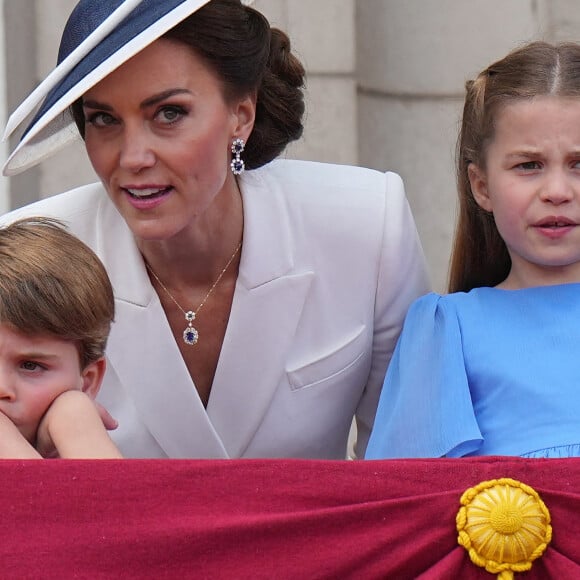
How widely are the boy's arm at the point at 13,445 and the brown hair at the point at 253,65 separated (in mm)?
750

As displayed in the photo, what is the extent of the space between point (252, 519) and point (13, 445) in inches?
16.4

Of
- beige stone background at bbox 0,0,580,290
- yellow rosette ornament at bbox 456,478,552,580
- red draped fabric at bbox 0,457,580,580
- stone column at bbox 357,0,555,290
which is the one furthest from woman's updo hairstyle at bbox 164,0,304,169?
stone column at bbox 357,0,555,290

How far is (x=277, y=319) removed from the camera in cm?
302

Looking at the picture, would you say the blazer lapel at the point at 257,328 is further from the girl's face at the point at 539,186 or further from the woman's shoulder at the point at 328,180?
the girl's face at the point at 539,186

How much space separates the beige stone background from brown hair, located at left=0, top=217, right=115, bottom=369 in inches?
72.1

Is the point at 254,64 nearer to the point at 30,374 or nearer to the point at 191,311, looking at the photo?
the point at 191,311

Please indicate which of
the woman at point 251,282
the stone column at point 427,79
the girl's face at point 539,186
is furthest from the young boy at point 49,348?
the stone column at point 427,79

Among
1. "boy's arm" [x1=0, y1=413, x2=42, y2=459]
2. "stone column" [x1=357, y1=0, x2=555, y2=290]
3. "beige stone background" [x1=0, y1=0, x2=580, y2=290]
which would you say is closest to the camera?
"boy's arm" [x1=0, y1=413, x2=42, y2=459]

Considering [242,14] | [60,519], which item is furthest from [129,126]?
[60,519]

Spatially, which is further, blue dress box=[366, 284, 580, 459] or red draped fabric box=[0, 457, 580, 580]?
blue dress box=[366, 284, 580, 459]

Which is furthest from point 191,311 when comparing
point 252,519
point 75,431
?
point 252,519

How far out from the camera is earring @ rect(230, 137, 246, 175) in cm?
292

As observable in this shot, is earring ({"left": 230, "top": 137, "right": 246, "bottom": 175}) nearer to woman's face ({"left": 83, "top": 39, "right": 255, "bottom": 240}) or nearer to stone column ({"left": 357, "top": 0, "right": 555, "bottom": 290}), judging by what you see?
woman's face ({"left": 83, "top": 39, "right": 255, "bottom": 240})

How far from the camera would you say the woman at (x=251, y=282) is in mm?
2941
